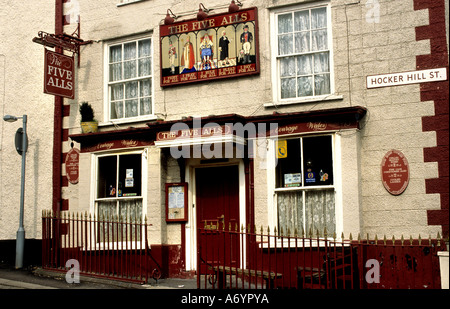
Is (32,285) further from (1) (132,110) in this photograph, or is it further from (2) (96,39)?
(2) (96,39)

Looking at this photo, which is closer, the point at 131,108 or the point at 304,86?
the point at 304,86

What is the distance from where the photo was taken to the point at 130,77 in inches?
526

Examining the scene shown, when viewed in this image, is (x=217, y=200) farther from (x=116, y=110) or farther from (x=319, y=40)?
(x=319, y=40)

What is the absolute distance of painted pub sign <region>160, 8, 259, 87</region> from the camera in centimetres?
1197

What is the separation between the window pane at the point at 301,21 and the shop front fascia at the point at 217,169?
72.7 inches

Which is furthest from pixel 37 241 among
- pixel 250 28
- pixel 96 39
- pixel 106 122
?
pixel 250 28

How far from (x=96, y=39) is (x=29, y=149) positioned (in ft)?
10.3

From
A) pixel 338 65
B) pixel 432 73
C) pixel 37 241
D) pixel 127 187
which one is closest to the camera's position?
pixel 432 73

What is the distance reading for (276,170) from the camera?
37.8 ft

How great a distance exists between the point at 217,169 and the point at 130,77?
3.01 m

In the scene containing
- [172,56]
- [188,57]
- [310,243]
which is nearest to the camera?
[310,243]

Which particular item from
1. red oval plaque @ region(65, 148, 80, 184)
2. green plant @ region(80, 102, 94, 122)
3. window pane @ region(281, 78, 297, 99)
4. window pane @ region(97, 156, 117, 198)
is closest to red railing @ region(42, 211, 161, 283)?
window pane @ region(97, 156, 117, 198)

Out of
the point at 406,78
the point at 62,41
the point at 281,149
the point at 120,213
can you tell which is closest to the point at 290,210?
the point at 281,149

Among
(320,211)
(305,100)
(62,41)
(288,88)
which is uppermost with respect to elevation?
(62,41)
